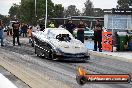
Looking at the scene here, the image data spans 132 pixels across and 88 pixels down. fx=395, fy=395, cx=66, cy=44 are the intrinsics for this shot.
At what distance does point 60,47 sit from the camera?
53.1 ft

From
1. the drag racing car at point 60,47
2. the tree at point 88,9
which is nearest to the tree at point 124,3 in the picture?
the tree at point 88,9

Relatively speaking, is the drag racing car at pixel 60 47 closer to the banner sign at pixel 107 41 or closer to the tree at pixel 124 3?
the banner sign at pixel 107 41

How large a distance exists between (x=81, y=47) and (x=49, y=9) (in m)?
71.5

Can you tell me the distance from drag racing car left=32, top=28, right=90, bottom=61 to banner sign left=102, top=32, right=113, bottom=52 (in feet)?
17.9

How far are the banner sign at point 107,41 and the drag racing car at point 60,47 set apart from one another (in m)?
5.46

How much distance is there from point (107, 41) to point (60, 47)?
719 cm

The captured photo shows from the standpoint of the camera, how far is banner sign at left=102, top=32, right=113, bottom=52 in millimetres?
22664

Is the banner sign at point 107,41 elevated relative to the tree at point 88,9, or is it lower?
lower

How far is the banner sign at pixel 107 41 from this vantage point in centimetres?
2266

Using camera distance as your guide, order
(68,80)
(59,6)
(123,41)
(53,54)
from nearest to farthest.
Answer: (68,80) < (53,54) < (123,41) < (59,6)

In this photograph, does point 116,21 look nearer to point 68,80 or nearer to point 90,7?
point 68,80

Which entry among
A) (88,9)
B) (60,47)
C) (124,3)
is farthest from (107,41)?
(88,9)

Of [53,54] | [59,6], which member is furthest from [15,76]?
[59,6]

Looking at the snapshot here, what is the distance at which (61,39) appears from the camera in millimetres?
17219
